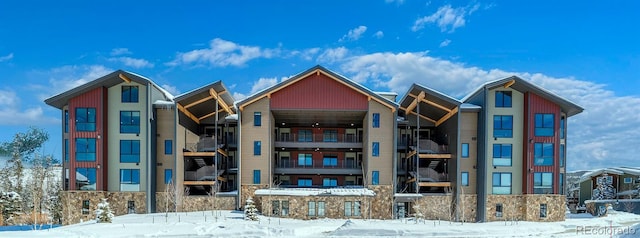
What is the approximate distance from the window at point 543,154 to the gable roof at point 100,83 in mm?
29887

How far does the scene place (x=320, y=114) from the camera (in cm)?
3162

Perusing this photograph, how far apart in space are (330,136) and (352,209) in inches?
336

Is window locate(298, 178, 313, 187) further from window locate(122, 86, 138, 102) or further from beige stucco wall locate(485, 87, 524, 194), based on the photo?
window locate(122, 86, 138, 102)

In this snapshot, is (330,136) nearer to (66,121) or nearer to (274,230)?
(274,230)

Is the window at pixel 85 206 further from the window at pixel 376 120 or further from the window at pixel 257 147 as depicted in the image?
the window at pixel 376 120

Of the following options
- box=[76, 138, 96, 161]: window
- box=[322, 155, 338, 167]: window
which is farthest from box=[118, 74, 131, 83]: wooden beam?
box=[322, 155, 338, 167]: window

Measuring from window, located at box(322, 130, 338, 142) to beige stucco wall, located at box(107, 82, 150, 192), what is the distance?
47.9ft

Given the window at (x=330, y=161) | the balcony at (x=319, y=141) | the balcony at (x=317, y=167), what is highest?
the balcony at (x=319, y=141)

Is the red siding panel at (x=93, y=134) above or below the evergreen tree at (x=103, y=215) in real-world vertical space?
above

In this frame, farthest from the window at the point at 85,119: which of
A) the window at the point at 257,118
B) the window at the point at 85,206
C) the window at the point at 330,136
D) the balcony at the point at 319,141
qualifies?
the window at the point at 330,136

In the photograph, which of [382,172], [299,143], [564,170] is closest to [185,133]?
[299,143]

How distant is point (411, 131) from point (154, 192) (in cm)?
2216

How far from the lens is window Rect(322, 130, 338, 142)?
34594 mm

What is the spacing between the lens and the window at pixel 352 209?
2838 cm
